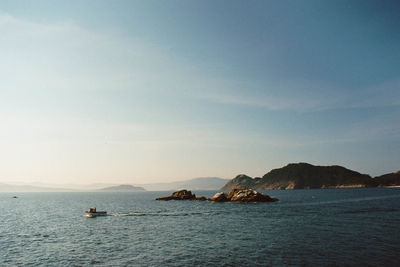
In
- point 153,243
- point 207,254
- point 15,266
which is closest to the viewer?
point 15,266

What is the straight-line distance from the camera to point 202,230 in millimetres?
42750

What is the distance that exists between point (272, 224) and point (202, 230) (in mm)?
14303

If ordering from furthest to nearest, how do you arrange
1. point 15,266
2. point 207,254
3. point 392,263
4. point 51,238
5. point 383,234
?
point 51,238
point 383,234
point 207,254
point 15,266
point 392,263

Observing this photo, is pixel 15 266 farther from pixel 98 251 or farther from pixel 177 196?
pixel 177 196

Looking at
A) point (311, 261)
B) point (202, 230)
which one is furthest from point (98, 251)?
point (311, 261)

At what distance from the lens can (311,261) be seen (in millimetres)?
24469

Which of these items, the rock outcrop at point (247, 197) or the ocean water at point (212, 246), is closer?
the ocean water at point (212, 246)

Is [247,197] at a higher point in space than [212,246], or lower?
lower

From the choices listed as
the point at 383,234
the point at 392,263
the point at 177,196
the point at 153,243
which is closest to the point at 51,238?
the point at 153,243

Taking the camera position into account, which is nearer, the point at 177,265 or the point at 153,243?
the point at 177,265

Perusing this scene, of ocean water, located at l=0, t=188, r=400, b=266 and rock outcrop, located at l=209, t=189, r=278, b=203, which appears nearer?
ocean water, located at l=0, t=188, r=400, b=266

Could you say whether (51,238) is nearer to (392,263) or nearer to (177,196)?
(392,263)

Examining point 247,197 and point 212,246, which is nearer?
point 212,246

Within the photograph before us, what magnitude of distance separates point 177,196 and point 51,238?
340 ft
